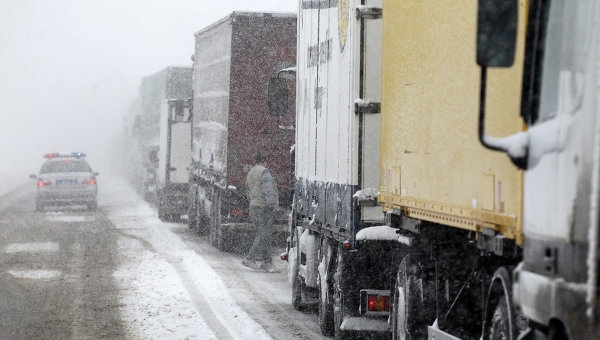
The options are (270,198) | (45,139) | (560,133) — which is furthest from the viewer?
(45,139)

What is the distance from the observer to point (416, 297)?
Result: 28.4ft

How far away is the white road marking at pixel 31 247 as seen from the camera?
2178cm

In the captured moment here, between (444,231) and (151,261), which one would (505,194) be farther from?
(151,261)

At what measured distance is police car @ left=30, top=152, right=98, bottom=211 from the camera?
1313 inches

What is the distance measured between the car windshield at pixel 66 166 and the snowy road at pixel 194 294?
810 centimetres

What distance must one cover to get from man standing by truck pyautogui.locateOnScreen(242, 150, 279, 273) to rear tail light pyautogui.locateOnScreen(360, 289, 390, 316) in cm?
847

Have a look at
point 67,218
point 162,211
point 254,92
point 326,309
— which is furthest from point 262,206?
point 67,218

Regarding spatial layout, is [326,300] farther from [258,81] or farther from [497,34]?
[258,81]

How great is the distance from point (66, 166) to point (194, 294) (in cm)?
1937

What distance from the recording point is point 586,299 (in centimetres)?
464

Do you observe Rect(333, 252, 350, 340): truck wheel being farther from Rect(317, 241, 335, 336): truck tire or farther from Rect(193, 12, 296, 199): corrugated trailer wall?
Rect(193, 12, 296, 199): corrugated trailer wall

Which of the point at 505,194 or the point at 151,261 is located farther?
the point at 151,261

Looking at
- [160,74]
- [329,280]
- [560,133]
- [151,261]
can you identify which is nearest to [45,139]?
[160,74]

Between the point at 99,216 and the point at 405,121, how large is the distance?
955 inches
